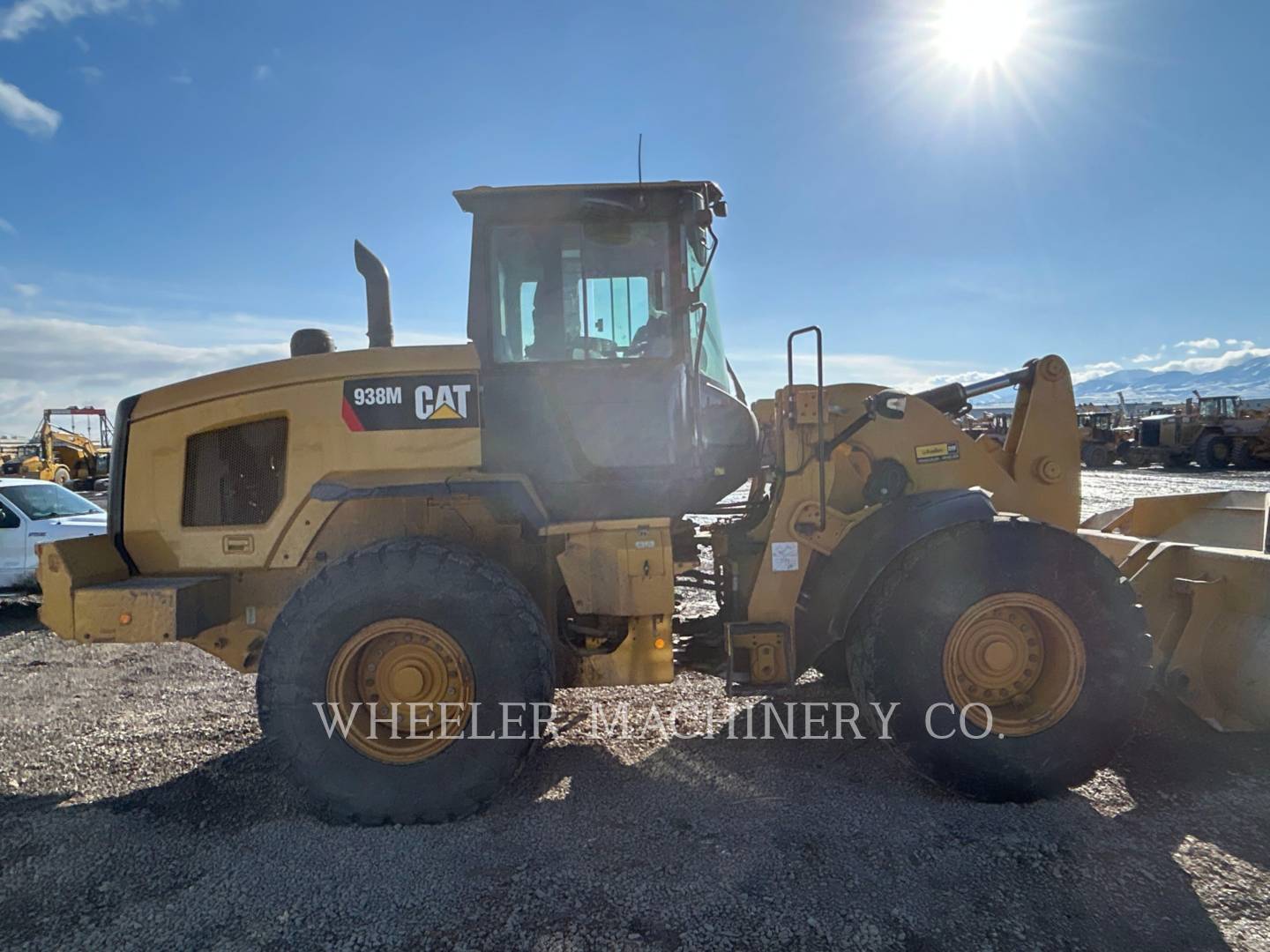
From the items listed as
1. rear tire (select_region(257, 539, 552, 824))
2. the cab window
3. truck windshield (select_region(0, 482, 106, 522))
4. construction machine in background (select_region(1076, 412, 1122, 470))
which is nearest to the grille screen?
rear tire (select_region(257, 539, 552, 824))

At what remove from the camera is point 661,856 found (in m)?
3.05

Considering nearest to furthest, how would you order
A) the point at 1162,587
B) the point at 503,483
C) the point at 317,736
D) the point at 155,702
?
the point at 317,736 → the point at 503,483 → the point at 1162,587 → the point at 155,702

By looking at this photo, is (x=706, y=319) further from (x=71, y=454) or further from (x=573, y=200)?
(x=71, y=454)

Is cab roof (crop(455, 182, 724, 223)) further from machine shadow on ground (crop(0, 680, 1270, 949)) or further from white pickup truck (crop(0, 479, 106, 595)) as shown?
white pickup truck (crop(0, 479, 106, 595))

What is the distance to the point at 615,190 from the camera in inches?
146

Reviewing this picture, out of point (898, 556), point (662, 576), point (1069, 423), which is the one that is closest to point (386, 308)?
point (662, 576)

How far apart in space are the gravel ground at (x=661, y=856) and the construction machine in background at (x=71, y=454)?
2427cm

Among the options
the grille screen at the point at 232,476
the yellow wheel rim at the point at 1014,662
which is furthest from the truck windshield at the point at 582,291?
the yellow wheel rim at the point at 1014,662

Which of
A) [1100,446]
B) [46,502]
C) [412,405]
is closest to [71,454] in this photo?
[46,502]

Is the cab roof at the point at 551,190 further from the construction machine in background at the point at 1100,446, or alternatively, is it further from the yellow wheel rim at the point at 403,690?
the construction machine in background at the point at 1100,446

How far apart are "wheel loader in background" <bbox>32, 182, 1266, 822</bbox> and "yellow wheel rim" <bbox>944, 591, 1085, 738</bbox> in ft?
0.04

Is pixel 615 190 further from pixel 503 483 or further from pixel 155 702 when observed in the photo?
pixel 155 702

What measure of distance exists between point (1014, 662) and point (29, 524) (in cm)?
939

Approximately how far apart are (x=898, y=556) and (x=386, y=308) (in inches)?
116
